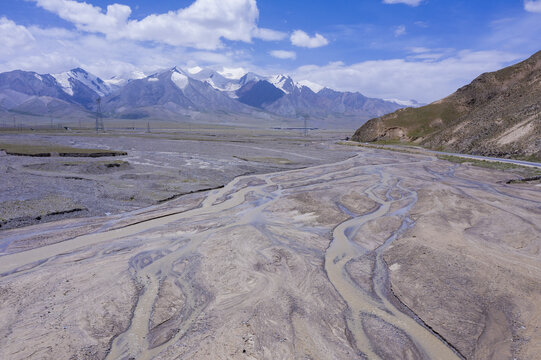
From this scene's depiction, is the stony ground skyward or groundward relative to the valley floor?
skyward

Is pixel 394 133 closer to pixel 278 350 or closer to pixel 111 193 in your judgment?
pixel 111 193

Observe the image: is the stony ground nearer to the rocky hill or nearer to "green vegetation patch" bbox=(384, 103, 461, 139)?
the rocky hill

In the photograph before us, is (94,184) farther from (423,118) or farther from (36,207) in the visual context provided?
(423,118)

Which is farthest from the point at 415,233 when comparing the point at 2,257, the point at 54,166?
the point at 54,166

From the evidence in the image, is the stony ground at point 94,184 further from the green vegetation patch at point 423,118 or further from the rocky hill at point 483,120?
the green vegetation patch at point 423,118

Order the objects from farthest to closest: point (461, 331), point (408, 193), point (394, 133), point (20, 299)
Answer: point (394, 133) < point (408, 193) < point (20, 299) < point (461, 331)

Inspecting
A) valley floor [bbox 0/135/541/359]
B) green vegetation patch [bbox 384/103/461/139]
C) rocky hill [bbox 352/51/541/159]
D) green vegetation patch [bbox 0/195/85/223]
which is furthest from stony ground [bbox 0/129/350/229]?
green vegetation patch [bbox 384/103/461/139]

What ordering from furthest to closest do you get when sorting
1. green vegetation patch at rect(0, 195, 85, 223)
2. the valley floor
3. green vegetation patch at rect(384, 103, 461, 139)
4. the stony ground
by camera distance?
green vegetation patch at rect(384, 103, 461, 139), the stony ground, green vegetation patch at rect(0, 195, 85, 223), the valley floor
